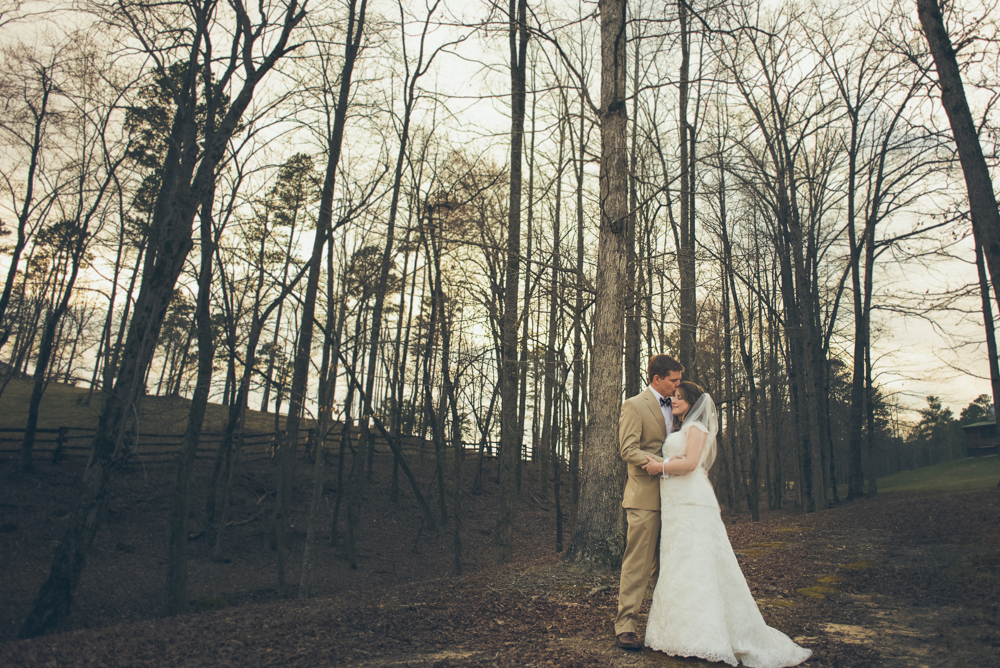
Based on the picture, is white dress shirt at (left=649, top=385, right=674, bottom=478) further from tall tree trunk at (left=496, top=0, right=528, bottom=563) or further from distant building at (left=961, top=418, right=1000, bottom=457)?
distant building at (left=961, top=418, right=1000, bottom=457)

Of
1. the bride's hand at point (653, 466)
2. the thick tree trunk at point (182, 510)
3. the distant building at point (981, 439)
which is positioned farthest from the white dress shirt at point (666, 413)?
the distant building at point (981, 439)

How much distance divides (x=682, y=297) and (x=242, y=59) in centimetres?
910

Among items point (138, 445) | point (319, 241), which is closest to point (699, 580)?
point (319, 241)

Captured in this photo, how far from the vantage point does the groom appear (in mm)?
3705

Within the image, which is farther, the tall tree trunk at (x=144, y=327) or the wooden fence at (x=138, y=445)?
the wooden fence at (x=138, y=445)

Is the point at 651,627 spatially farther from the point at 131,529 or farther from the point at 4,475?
the point at 4,475

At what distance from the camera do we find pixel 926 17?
7984 millimetres

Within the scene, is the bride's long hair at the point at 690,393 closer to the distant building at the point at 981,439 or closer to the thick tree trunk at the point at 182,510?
the thick tree trunk at the point at 182,510

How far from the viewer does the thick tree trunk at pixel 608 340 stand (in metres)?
6.02

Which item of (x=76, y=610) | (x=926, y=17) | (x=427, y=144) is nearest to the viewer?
(x=926, y=17)

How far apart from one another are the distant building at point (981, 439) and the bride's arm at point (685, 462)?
144 feet

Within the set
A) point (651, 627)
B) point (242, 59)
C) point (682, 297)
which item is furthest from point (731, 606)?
point (242, 59)

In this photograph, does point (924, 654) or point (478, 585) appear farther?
point (478, 585)

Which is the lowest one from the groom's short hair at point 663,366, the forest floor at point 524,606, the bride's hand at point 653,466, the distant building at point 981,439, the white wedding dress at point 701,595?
the forest floor at point 524,606
